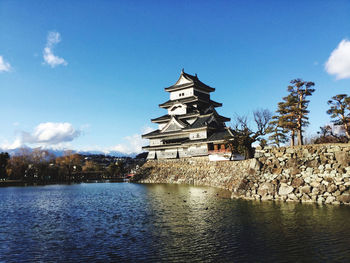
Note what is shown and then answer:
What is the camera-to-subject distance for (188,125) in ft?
163

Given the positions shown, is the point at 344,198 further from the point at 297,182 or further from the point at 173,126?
the point at 173,126

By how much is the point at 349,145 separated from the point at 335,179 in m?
3.15

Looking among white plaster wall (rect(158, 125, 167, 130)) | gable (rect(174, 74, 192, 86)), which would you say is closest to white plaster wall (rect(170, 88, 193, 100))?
gable (rect(174, 74, 192, 86))

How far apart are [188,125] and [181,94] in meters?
8.89

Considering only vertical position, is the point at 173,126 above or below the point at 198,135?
above

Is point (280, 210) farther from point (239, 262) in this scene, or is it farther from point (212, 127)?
point (212, 127)

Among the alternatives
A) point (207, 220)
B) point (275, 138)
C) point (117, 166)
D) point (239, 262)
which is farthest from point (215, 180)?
point (117, 166)

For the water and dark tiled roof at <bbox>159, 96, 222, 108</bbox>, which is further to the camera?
dark tiled roof at <bbox>159, 96, 222, 108</bbox>

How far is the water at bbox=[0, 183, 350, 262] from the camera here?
32.3ft

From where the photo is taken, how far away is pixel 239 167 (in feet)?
112

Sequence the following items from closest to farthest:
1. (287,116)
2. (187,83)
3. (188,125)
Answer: (287,116), (188,125), (187,83)

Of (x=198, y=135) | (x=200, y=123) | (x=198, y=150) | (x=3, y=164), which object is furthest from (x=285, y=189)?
(x=3, y=164)

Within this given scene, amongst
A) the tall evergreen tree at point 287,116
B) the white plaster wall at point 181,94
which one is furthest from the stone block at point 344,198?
the white plaster wall at point 181,94

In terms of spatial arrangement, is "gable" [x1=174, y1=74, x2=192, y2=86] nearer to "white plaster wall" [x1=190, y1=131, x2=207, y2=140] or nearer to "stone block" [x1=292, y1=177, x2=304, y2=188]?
"white plaster wall" [x1=190, y1=131, x2=207, y2=140]
